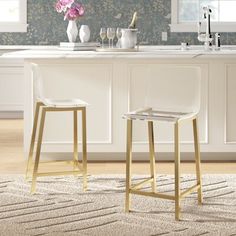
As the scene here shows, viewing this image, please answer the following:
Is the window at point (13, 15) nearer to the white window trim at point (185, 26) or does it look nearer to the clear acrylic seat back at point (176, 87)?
the white window trim at point (185, 26)

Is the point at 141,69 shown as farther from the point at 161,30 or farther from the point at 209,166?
the point at 161,30

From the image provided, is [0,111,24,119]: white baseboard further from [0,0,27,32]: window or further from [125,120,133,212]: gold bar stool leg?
[125,120,133,212]: gold bar stool leg

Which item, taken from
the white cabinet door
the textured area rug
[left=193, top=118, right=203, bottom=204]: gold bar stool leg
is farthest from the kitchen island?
the white cabinet door

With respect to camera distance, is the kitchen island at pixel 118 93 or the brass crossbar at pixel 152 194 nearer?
the brass crossbar at pixel 152 194

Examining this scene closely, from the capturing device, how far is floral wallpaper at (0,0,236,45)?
923 cm

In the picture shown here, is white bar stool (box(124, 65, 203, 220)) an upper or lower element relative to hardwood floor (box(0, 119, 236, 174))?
upper

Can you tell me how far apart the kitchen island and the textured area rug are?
71 centimetres

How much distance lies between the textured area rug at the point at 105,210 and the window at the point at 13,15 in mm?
4246

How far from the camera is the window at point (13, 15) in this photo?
923 centimetres

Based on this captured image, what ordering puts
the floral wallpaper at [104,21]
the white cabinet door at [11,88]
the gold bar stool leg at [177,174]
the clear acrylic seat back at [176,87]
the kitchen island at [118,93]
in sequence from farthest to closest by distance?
1. the floral wallpaper at [104,21]
2. the white cabinet door at [11,88]
3. the kitchen island at [118,93]
4. the clear acrylic seat back at [176,87]
5. the gold bar stool leg at [177,174]

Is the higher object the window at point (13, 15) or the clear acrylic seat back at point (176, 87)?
the window at point (13, 15)

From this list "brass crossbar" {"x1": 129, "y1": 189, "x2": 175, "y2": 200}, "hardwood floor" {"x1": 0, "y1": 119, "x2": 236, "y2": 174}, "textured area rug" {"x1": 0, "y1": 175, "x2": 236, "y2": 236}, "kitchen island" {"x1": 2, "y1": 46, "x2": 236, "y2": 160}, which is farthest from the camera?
"kitchen island" {"x1": 2, "y1": 46, "x2": 236, "y2": 160}

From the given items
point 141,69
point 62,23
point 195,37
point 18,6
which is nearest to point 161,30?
point 195,37

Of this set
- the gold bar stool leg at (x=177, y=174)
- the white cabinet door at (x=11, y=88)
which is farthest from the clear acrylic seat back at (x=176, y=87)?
the white cabinet door at (x=11, y=88)
